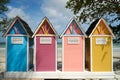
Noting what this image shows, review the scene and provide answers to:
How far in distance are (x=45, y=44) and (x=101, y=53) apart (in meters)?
2.52

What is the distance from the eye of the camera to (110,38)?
9.27m

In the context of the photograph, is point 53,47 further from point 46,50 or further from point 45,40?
point 45,40

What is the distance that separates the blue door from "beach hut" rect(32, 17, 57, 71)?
1.59 ft

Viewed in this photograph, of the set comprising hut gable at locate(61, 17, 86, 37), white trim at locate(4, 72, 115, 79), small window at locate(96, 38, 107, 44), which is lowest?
white trim at locate(4, 72, 115, 79)

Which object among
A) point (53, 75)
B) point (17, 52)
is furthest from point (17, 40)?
point (53, 75)

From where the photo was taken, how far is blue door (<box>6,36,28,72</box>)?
9039 mm

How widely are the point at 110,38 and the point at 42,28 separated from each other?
10.0 feet

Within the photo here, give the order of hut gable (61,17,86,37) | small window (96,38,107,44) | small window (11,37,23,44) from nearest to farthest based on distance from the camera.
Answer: small window (11,37,23,44) → hut gable (61,17,86,37) → small window (96,38,107,44)

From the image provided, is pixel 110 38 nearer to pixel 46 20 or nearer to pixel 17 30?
pixel 46 20

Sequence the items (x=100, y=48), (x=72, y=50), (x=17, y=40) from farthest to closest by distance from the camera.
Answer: (x=100, y=48) → (x=72, y=50) → (x=17, y=40)

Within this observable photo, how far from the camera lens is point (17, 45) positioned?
29.7 ft

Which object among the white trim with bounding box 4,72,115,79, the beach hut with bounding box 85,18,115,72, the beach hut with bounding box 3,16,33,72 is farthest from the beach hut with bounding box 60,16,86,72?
the beach hut with bounding box 3,16,33,72

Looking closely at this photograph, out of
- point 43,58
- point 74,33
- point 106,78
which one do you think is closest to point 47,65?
point 43,58

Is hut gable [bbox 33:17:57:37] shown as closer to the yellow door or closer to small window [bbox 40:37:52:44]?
small window [bbox 40:37:52:44]
